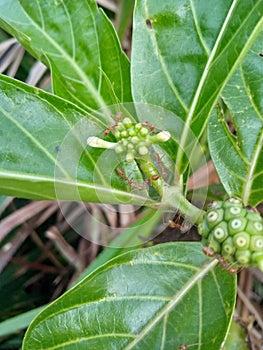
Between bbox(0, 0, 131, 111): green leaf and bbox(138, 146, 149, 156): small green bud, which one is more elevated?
bbox(0, 0, 131, 111): green leaf

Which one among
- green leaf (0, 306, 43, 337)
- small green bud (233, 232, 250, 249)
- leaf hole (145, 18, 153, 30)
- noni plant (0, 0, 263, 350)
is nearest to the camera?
small green bud (233, 232, 250, 249)

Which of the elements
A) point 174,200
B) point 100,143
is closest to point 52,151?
point 100,143

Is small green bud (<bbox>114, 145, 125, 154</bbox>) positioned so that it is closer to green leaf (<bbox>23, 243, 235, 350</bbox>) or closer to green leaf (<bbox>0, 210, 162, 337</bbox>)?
green leaf (<bbox>23, 243, 235, 350</bbox>)

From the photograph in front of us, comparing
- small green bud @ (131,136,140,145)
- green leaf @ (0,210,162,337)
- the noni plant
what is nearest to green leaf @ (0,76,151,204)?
the noni plant

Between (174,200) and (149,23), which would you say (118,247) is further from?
(149,23)

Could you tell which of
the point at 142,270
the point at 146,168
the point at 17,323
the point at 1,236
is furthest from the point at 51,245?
the point at 146,168

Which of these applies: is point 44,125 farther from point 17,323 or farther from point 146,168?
point 17,323

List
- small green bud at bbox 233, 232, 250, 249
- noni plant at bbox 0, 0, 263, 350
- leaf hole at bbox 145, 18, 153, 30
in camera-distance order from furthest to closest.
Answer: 1. leaf hole at bbox 145, 18, 153, 30
2. noni plant at bbox 0, 0, 263, 350
3. small green bud at bbox 233, 232, 250, 249
